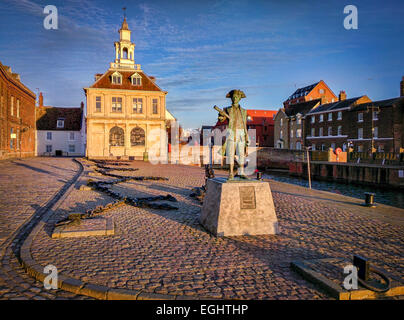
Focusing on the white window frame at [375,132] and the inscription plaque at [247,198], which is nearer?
the inscription plaque at [247,198]

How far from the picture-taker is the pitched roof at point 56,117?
5500 cm

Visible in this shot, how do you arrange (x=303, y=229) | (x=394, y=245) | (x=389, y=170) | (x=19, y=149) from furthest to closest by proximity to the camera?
(x=19, y=149)
(x=389, y=170)
(x=303, y=229)
(x=394, y=245)

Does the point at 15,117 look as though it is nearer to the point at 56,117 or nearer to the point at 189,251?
the point at 56,117

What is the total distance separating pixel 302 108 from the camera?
196 ft

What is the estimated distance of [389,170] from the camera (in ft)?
94.1

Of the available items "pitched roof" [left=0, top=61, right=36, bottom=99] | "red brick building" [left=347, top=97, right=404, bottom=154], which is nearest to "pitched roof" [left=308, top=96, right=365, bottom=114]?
"red brick building" [left=347, top=97, right=404, bottom=154]

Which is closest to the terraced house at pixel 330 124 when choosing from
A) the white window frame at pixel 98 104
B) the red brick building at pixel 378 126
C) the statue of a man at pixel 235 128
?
the red brick building at pixel 378 126

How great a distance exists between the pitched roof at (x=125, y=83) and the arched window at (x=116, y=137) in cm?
616

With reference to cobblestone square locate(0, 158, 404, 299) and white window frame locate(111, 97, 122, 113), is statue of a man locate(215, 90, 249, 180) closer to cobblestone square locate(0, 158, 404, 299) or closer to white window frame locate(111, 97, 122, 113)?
cobblestone square locate(0, 158, 404, 299)

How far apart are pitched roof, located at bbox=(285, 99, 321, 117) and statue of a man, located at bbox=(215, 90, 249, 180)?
5487 centimetres

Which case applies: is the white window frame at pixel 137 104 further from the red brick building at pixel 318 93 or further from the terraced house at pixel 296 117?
the red brick building at pixel 318 93

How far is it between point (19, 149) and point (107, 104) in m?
13.6
